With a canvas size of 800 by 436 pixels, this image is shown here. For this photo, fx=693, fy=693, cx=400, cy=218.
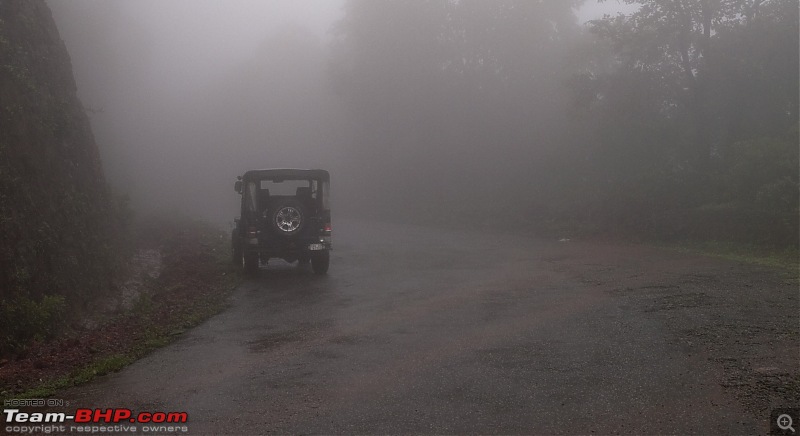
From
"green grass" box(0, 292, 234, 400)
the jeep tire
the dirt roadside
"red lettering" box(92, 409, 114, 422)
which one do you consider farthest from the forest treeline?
"red lettering" box(92, 409, 114, 422)

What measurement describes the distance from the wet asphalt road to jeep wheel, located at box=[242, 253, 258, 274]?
5.12ft

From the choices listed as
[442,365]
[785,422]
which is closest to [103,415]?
[442,365]

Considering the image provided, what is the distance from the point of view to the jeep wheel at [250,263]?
1664 centimetres

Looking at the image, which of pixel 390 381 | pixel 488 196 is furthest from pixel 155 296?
pixel 488 196

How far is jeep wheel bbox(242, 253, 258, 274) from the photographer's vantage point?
655 inches

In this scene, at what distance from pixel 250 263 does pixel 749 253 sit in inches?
507

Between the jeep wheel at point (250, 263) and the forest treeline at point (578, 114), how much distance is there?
44.4 feet

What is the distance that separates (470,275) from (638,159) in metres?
18.8

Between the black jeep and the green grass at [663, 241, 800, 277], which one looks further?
the black jeep

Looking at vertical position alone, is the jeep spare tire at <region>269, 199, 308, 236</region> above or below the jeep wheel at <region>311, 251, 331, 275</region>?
above

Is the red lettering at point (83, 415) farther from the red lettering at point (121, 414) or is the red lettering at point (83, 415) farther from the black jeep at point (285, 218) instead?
the black jeep at point (285, 218)

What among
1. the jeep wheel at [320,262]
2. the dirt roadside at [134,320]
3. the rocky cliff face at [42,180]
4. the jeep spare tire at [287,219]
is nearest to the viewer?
the dirt roadside at [134,320]

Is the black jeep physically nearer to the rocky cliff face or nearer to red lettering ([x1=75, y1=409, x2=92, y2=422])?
the rocky cliff face

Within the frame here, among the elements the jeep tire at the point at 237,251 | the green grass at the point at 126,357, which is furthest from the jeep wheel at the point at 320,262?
the green grass at the point at 126,357
